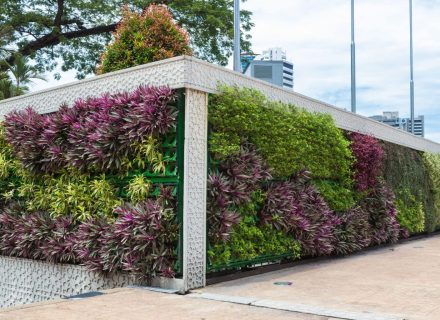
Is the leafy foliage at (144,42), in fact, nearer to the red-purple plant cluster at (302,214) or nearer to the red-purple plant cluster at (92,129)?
the red-purple plant cluster at (92,129)

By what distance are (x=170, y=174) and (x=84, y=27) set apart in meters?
20.1

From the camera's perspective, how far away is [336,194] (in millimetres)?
10539

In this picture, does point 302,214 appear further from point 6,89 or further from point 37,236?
point 6,89

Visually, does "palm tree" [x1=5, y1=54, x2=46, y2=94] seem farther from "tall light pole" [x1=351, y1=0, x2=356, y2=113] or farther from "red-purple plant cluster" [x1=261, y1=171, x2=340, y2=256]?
"red-purple plant cluster" [x1=261, y1=171, x2=340, y2=256]

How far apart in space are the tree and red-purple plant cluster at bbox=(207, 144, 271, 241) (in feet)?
53.0

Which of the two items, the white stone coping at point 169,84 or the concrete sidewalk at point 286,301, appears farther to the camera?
the white stone coping at point 169,84

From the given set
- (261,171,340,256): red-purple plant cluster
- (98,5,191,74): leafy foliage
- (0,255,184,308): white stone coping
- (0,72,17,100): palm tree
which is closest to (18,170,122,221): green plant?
(0,255,184,308): white stone coping

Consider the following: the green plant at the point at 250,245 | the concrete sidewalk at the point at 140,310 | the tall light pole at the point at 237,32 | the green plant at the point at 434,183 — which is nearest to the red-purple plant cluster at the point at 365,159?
the tall light pole at the point at 237,32

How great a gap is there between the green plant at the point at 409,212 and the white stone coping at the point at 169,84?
131 inches

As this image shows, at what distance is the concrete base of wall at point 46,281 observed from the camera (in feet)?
24.2

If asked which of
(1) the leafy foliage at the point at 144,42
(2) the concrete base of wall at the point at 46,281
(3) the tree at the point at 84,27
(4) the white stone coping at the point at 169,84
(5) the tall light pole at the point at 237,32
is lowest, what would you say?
(2) the concrete base of wall at the point at 46,281

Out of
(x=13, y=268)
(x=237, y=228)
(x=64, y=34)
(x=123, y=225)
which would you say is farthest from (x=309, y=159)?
(x=64, y=34)

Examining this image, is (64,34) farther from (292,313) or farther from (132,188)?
(292,313)

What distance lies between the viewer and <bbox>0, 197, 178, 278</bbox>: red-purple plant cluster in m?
6.88
